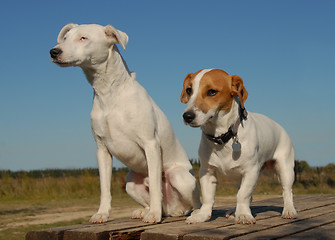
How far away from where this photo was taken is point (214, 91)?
3648 mm

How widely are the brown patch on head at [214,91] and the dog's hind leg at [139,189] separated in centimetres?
152

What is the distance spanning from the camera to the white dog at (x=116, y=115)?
4062 millimetres

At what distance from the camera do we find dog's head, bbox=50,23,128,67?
3934 mm

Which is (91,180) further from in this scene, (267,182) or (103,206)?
(103,206)

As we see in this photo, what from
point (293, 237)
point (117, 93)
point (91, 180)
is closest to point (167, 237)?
point (293, 237)

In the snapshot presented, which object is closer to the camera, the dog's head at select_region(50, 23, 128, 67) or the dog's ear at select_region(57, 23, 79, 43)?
the dog's head at select_region(50, 23, 128, 67)

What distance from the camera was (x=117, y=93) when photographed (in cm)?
424

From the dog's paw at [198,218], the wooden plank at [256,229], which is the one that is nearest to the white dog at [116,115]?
the dog's paw at [198,218]

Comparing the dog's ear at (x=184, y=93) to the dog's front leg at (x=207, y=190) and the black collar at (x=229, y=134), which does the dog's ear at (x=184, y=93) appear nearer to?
the black collar at (x=229, y=134)

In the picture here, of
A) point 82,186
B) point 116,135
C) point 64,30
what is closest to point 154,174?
point 116,135

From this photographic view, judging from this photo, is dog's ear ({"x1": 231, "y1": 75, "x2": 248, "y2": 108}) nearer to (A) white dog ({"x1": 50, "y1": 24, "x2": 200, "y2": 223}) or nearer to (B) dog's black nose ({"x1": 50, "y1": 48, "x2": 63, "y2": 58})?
(A) white dog ({"x1": 50, "y1": 24, "x2": 200, "y2": 223})

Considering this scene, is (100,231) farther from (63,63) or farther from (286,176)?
(286,176)

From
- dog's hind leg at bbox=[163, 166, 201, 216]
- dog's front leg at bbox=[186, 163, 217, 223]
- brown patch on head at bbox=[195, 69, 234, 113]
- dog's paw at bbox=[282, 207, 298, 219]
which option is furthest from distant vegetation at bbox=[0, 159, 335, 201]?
brown patch on head at bbox=[195, 69, 234, 113]

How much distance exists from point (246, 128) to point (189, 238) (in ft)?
4.38
